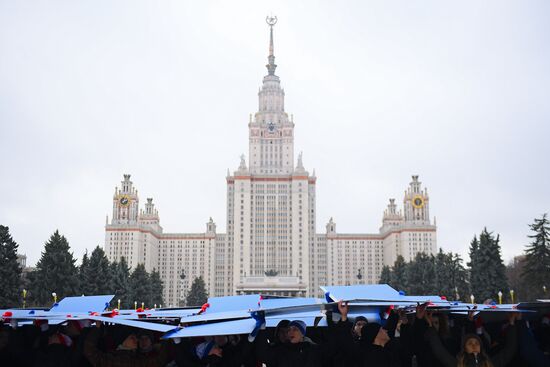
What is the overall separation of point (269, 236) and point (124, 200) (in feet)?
110

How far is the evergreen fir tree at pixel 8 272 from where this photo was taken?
48.4 metres

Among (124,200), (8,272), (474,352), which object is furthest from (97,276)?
(124,200)

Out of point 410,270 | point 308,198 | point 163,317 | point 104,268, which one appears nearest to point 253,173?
point 308,198

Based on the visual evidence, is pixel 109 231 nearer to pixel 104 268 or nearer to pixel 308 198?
pixel 308 198

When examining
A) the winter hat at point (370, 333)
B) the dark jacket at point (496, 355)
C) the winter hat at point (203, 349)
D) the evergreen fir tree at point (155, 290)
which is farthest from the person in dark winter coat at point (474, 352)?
the evergreen fir tree at point (155, 290)

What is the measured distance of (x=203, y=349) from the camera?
984 centimetres

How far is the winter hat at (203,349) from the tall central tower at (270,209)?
125 m

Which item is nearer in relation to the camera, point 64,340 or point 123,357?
point 123,357

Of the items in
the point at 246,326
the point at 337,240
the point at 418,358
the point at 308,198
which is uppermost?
the point at 308,198

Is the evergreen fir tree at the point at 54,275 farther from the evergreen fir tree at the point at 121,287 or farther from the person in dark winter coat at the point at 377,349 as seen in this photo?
the person in dark winter coat at the point at 377,349

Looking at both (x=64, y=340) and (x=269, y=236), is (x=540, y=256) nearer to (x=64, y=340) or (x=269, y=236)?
(x=64, y=340)

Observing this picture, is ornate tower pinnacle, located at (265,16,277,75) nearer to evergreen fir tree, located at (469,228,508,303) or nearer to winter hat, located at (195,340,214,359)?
evergreen fir tree, located at (469,228,508,303)

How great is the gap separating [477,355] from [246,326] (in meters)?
3.14

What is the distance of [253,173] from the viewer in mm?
144000
